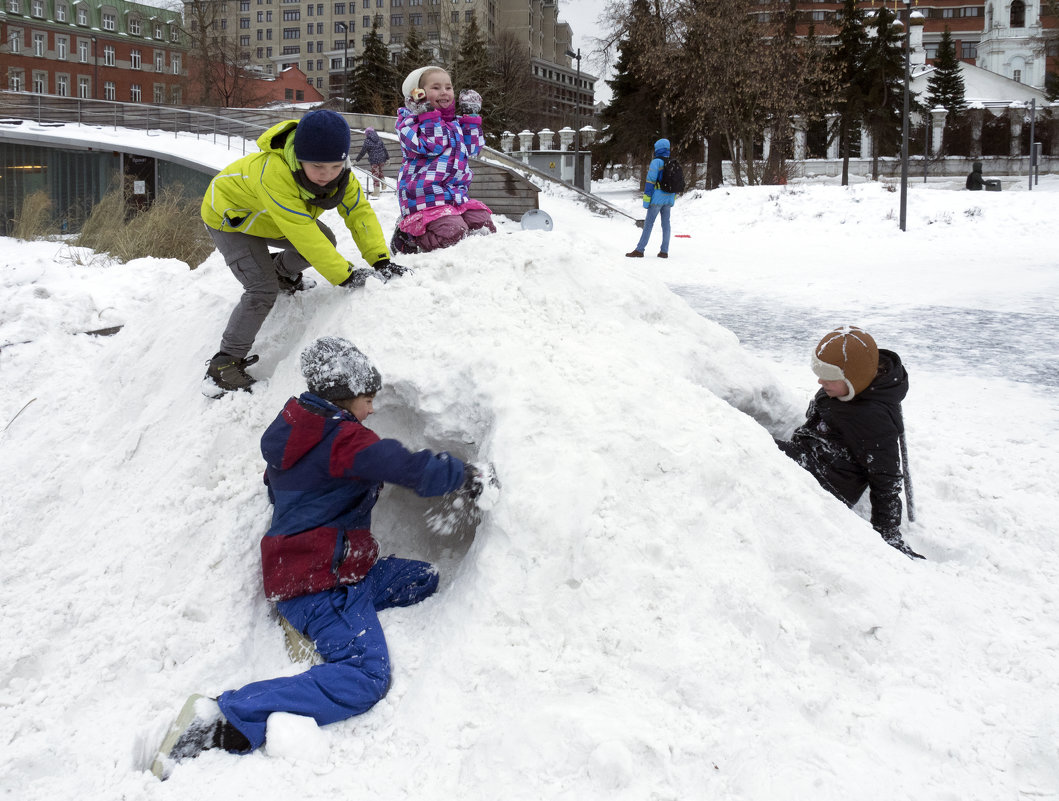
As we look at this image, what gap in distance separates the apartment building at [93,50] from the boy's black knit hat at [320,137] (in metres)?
59.0

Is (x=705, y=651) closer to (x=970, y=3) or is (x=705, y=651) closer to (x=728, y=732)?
(x=728, y=732)

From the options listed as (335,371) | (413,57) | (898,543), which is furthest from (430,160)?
(413,57)

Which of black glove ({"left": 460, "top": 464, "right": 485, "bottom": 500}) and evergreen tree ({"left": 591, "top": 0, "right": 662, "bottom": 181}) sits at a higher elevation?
evergreen tree ({"left": 591, "top": 0, "right": 662, "bottom": 181})

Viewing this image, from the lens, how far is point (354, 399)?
2.79 meters

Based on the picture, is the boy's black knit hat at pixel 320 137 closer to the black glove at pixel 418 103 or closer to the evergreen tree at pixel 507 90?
the black glove at pixel 418 103

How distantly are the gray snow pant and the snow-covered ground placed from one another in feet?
0.58

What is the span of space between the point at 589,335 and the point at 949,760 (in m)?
1.97

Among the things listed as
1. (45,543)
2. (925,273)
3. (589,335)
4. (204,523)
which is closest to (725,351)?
(589,335)

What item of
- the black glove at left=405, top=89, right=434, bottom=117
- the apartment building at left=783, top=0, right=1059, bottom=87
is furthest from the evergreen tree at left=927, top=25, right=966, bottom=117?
the black glove at left=405, top=89, right=434, bottom=117

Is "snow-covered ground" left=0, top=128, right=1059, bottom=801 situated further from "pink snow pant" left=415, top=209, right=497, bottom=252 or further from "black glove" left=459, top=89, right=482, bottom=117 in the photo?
"black glove" left=459, top=89, right=482, bottom=117

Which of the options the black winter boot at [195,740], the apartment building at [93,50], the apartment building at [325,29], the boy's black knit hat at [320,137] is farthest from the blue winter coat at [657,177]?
the apartment building at [325,29]

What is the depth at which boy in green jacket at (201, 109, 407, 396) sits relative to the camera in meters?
3.42

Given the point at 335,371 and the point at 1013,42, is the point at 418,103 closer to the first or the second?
the point at 335,371

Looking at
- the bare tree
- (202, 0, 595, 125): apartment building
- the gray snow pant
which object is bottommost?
the gray snow pant
